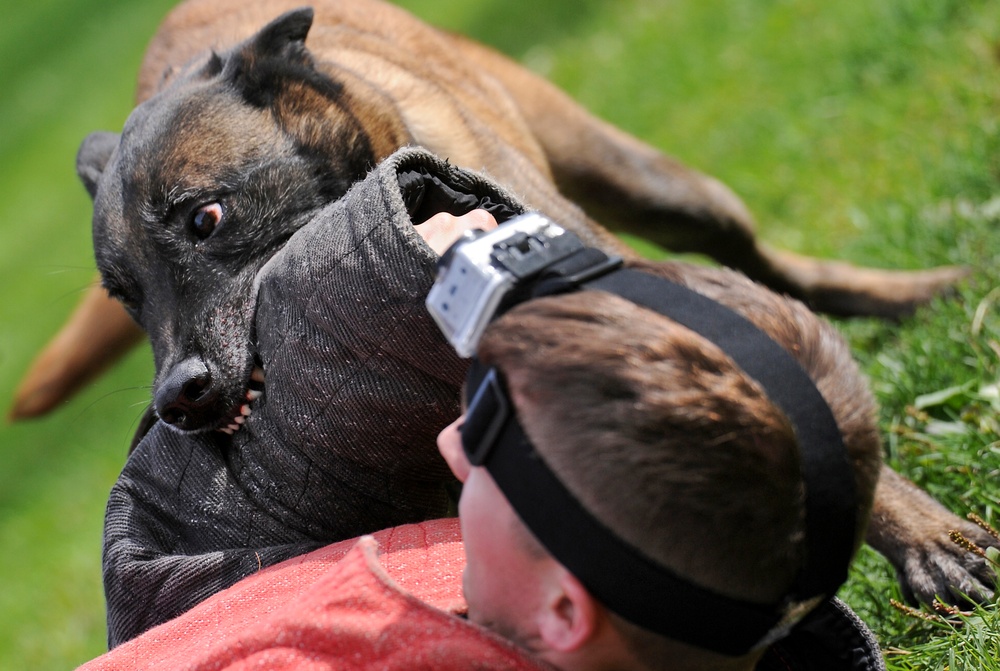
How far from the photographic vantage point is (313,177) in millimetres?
3004

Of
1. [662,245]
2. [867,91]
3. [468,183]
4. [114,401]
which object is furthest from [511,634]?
[114,401]

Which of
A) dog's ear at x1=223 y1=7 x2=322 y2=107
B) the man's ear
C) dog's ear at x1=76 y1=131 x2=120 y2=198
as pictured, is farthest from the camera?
dog's ear at x1=76 y1=131 x2=120 y2=198

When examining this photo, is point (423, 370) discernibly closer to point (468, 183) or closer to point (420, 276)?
point (420, 276)

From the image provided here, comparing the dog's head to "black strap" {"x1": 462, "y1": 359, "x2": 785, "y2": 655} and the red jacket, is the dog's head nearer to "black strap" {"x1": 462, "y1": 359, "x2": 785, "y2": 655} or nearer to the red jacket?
the red jacket

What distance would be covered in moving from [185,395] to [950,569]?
5.71 ft

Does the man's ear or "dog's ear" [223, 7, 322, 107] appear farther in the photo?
"dog's ear" [223, 7, 322, 107]

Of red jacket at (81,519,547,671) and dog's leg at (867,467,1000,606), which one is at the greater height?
red jacket at (81,519,547,671)

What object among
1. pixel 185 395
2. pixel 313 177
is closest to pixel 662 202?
pixel 313 177

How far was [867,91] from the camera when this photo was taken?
16.6ft

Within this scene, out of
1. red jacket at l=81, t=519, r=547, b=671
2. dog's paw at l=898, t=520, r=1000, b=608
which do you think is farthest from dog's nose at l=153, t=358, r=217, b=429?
dog's paw at l=898, t=520, r=1000, b=608

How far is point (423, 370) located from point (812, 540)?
0.79 metres

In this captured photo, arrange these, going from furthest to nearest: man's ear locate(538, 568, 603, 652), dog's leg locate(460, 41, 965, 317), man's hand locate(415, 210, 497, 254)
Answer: dog's leg locate(460, 41, 965, 317), man's hand locate(415, 210, 497, 254), man's ear locate(538, 568, 603, 652)

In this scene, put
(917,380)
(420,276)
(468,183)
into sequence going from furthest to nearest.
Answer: (917,380), (468,183), (420,276)

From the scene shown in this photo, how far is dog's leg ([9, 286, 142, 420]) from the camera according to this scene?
408cm
